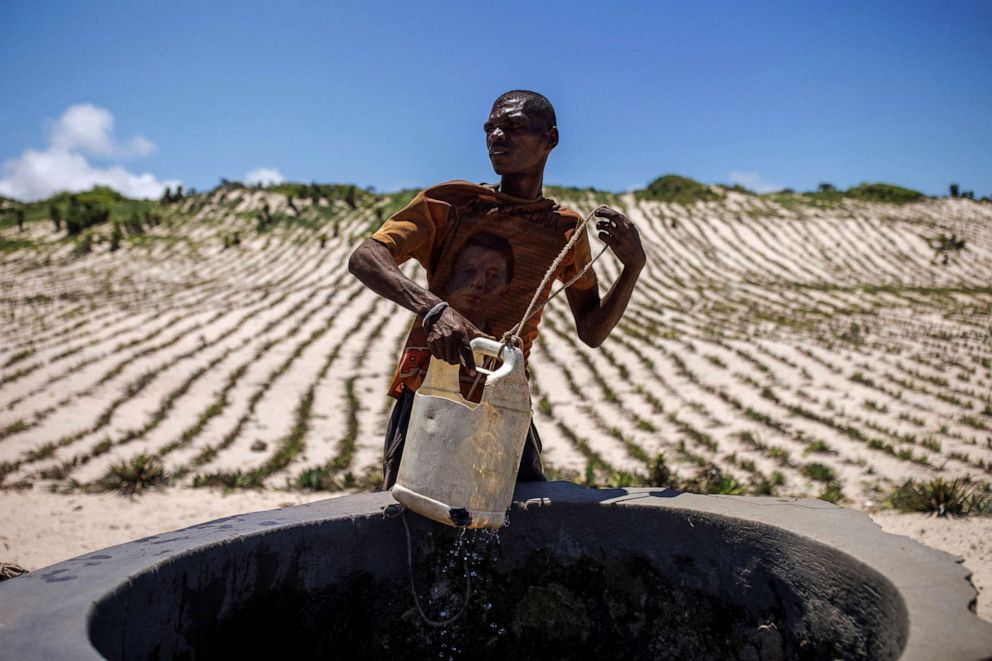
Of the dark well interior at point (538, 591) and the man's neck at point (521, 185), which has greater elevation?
the man's neck at point (521, 185)

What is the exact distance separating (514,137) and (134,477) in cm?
410

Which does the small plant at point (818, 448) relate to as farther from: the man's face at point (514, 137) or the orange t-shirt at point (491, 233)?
the man's face at point (514, 137)

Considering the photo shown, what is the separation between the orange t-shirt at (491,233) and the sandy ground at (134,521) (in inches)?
90.8

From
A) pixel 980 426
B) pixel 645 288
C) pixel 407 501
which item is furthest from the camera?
pixel 645 288

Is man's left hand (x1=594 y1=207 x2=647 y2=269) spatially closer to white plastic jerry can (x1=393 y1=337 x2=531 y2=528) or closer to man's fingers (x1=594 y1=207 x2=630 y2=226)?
man's fingers (x1=594 y1=207 x2=630 y2=226)

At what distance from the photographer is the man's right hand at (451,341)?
1.67m

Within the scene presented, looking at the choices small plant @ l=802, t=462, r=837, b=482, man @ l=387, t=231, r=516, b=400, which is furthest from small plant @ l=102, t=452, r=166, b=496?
small plant @ l=802, t=462, r=837, b=482

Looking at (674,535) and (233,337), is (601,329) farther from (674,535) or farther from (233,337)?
(233,337)

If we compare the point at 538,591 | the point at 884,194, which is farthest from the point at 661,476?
the point at 884,194

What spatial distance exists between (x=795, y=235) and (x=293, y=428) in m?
18.9

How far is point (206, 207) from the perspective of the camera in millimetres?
25562

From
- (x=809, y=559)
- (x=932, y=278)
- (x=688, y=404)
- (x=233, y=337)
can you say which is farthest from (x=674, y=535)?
(x=932, y=278)

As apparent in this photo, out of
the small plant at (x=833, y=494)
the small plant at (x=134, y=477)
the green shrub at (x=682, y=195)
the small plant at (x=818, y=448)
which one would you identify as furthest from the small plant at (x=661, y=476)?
the green shrub at (x=682, y=195)

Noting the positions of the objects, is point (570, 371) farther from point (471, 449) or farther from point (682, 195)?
point (682, 195)
